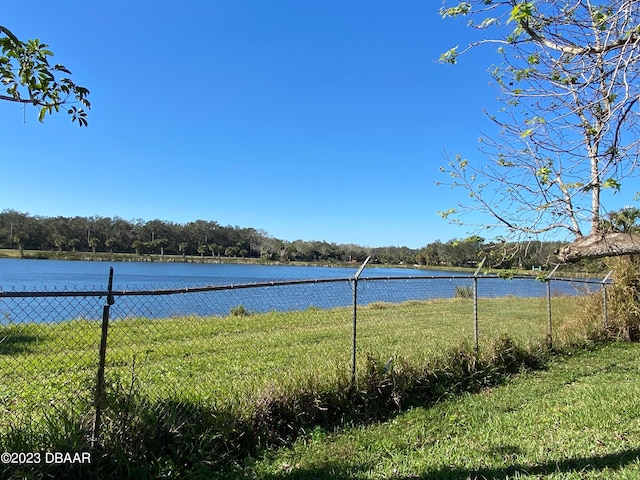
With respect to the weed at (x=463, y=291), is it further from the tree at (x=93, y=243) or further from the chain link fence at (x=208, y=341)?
the tree at (x=93, y=243)

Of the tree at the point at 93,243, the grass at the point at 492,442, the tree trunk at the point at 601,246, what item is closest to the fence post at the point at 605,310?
the grass at the point at 492,442

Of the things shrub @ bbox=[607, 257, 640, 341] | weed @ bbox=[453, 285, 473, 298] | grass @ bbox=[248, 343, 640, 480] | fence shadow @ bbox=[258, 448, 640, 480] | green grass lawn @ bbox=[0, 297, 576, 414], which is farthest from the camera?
weed @ bbox=[453, 285, 473, 298]

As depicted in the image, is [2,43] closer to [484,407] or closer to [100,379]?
[100,379]

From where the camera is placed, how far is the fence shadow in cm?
338

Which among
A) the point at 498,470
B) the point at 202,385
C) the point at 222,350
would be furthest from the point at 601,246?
the point at 222,350

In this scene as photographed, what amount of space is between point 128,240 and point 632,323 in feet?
327

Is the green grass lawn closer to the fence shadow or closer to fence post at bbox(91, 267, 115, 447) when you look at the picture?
fence post at bbox(91, 267, 115, 447)

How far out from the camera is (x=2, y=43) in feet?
7.75

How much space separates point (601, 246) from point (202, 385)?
5.37 metres

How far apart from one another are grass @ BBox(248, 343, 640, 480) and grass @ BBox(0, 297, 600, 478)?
1.25 feet

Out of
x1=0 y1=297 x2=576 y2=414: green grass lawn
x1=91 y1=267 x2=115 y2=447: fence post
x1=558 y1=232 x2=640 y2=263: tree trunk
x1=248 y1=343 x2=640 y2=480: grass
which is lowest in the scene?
x1=0 y1=297 x2=576 y2=414: green grass lawn

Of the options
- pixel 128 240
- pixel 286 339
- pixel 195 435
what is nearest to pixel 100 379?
pixel 195 435

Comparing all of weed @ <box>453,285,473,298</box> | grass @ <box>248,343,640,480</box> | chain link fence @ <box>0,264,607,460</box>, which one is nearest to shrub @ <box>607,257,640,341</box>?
chain link fence @ <box>0,264,607,460</box>

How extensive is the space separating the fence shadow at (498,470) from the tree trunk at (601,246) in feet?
6.20
